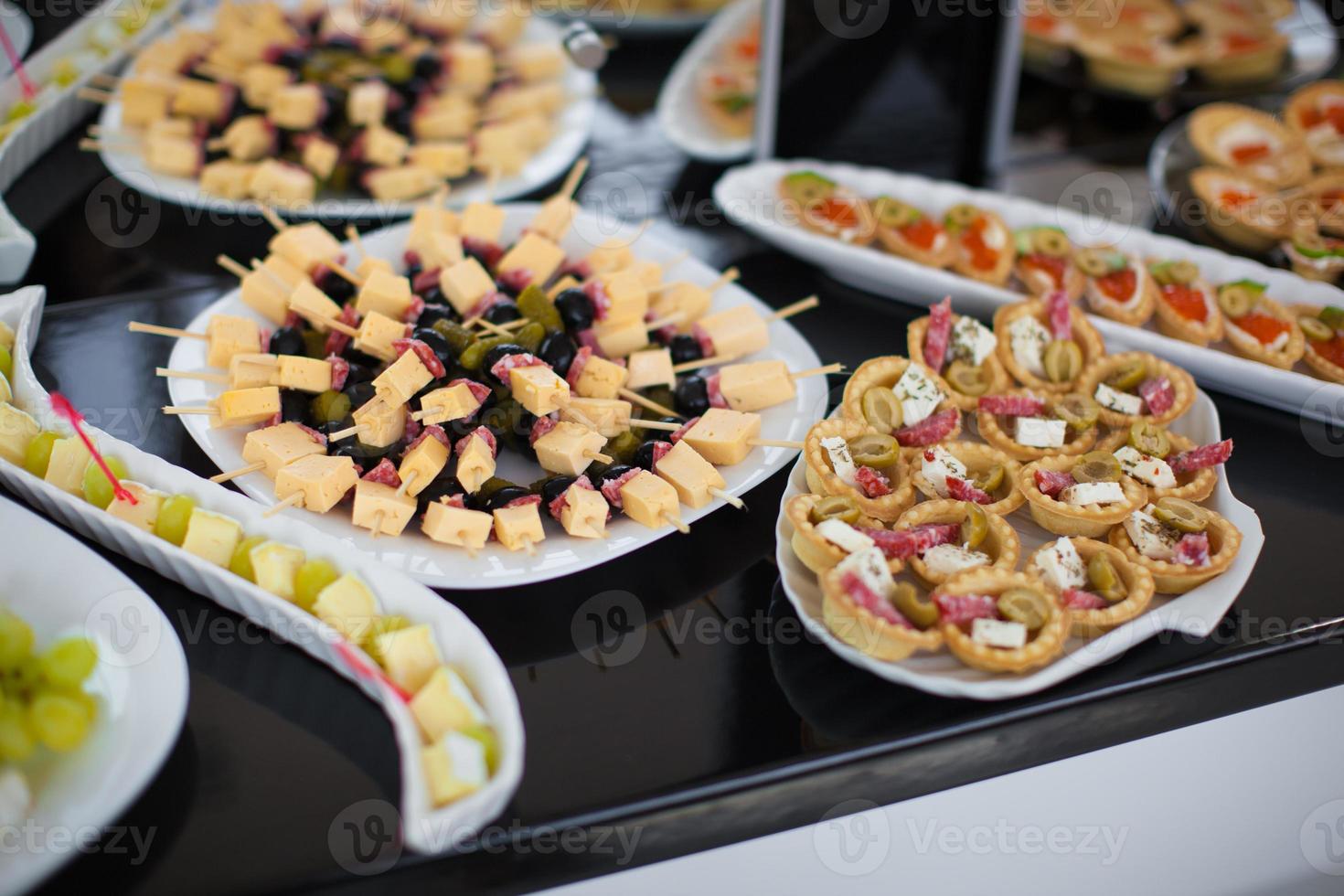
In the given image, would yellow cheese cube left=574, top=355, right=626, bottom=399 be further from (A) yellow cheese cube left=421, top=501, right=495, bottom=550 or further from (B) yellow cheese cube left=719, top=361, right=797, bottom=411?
(A) yellow cheese cube left=421, top=501, right=495, bottom=550

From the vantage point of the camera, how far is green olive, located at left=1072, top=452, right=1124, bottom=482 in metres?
1.81

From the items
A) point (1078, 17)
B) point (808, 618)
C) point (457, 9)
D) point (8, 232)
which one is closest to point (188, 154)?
point (8, 232)

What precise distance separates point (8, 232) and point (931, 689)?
7.10ft

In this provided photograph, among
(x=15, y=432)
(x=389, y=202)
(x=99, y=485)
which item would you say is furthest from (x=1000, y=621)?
(x=389, y=202)

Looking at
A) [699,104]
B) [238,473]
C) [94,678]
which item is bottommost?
[94,678]

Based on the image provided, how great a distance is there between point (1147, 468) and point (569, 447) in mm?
1011

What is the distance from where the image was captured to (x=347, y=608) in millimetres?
1541

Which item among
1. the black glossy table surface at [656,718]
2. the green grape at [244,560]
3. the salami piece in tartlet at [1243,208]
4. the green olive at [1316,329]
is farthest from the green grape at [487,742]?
the salami piece in tartlet at [1243,208]

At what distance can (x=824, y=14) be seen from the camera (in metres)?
2.67

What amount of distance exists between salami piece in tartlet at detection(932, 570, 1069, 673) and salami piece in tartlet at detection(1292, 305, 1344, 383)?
928 mm

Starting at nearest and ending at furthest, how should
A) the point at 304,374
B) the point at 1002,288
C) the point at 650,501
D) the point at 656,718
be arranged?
1. the point at 656,718
2. the point at 650,501
3. the point at 304,374
4. the point at 1002,288

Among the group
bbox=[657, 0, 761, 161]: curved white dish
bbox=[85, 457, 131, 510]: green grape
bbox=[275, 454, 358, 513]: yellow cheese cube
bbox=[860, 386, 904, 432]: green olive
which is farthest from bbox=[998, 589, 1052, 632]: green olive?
bbox=[657, 0, 761, 161]: curved white dish

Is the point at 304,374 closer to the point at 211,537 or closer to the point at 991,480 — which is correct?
the point at 211,537

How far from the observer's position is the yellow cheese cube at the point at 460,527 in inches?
65.9
